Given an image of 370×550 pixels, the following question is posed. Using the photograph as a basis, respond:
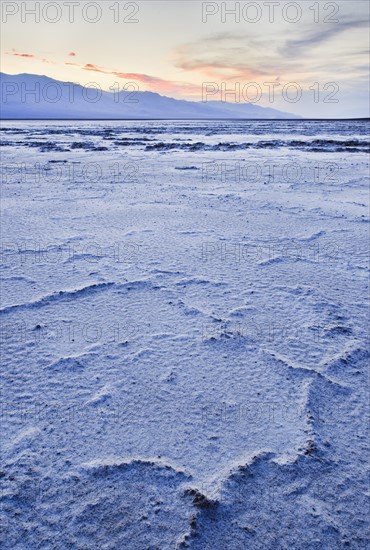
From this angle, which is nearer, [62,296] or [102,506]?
[102,506]

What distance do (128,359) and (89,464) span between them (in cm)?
54

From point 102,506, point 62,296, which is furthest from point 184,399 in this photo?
point 62,296

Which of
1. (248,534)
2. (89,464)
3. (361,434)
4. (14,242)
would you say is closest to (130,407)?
(89,464)

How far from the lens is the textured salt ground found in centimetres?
102

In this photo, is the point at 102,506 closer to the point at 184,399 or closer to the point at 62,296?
the point at 184,399

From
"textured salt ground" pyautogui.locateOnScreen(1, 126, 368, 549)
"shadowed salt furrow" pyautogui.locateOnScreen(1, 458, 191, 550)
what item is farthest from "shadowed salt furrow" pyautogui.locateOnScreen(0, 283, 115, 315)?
"shadowed salt furrow" pyautogui.locateOnScreen(1, 458, 191, 550)

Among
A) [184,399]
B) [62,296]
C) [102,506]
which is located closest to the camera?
[102,506]

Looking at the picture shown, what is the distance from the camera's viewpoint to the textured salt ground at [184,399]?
1.02 meters

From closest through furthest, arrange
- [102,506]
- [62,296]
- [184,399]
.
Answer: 1. [102,506]
2. [184,399]
3. [62,296]

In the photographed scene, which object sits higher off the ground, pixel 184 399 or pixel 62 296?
pixel 62 296

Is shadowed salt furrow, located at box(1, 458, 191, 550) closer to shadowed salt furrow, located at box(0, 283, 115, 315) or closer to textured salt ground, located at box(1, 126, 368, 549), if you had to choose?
textured salt ground, located at box(1, 126, 368, 549)

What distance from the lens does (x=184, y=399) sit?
143cm

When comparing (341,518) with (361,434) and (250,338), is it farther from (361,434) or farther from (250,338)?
(250,338)

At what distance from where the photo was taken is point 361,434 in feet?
4.25
